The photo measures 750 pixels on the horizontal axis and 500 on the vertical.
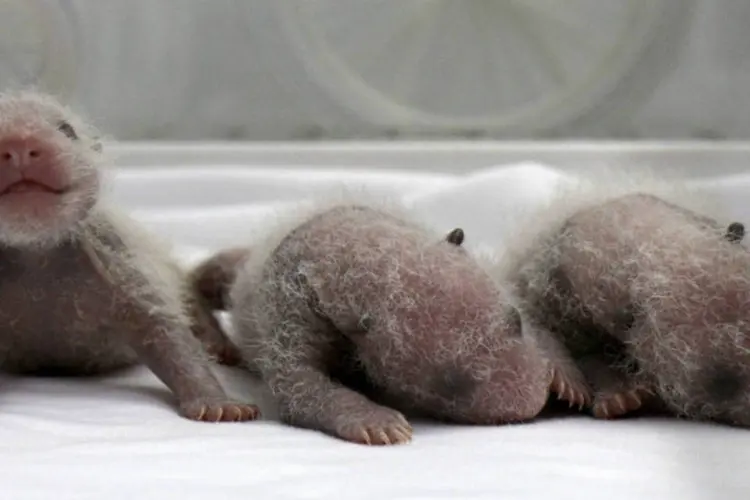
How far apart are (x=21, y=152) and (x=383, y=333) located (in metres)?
0.41

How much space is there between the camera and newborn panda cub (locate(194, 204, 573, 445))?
104 centimetres

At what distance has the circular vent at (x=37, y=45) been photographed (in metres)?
2.08

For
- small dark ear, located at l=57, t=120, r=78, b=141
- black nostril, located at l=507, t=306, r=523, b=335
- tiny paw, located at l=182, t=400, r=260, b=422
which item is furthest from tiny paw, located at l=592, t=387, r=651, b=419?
small dark ear, located at l=57, t=120, r=78, b=141

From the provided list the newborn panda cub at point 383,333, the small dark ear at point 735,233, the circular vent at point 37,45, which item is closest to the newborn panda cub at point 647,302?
the small dark ear at point 735,233

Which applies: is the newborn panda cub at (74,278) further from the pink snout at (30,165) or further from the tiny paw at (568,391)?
the tiny paw at (568,391)

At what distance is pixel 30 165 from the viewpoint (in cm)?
112

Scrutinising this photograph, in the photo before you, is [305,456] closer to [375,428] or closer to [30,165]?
[375,428]

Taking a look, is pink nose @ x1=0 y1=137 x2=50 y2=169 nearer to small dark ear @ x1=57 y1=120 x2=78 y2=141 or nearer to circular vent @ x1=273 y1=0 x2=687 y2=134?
small dark ear @ x1=57 y1=120 x2=78 y2=141

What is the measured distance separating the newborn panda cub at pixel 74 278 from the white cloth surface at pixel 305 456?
0.04 metres

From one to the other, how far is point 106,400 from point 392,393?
31cm

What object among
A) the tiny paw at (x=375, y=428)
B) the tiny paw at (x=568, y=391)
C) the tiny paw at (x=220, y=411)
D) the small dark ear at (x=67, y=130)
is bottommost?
the tiny paw at (x=220, y=411)

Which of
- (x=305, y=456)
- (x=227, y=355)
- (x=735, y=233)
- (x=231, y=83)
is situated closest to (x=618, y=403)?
(x=735, y=233)

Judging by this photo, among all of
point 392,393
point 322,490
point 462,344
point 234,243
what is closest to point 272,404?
point 392,393

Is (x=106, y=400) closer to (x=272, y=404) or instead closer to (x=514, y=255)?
(x=272, y=404)
